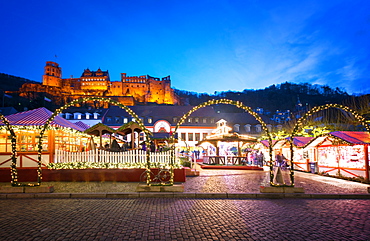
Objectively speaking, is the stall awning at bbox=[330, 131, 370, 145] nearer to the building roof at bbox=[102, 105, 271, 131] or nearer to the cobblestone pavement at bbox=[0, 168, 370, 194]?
the cobblestone pavement at bbox=[0, 168, 370, 194]

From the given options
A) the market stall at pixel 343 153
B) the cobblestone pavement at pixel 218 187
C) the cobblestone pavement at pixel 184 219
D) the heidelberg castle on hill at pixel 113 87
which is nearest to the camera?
the cobblestone pavement at pixel 184 219

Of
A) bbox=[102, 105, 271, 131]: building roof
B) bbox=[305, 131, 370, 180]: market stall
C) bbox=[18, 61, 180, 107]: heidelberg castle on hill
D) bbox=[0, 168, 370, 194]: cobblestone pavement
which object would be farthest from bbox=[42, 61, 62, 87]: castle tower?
bbox=[305, 131, 370, 180]: market stall

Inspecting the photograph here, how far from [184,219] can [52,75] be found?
124 meters

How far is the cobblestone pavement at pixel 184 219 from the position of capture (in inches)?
206

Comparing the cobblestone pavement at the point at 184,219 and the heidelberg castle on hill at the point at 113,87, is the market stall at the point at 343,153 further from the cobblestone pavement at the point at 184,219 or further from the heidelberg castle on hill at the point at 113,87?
the heidelberg castle on hill at the point at 113,87

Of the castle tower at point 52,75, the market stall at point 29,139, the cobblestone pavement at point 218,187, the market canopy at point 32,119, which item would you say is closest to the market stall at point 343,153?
the cobblestone pavement at point 218,187

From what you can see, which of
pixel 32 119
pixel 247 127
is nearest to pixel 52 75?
pixel 247 127

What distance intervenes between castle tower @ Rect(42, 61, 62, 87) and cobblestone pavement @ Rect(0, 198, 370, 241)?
11507 centimetres

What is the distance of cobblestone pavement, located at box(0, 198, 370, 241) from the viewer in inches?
206

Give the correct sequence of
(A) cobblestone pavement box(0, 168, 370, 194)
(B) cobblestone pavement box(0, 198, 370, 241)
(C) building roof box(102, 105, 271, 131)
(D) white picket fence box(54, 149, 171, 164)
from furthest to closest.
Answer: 1. (C) building roof box(102, 105, 271, 131)
2. (D) white picket fence box(54, 149, 171, 164)
3. (A) cobblestone pavement box(0, 168, 370, 194)
4. (B) cobblestone pavement box(0, 198, 370, 241)

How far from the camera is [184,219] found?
21.3 ft

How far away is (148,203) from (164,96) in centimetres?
9943

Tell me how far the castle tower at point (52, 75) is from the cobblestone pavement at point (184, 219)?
11507cm

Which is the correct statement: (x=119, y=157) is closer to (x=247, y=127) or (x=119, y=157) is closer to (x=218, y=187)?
(x=218, y=187)
